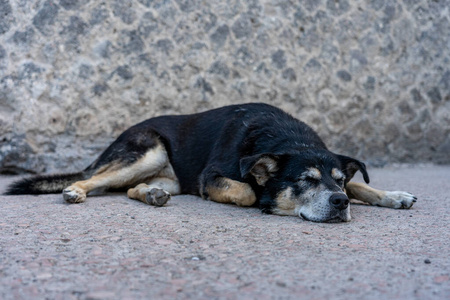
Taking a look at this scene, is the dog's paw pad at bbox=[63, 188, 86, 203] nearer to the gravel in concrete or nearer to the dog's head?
the gravel in concrete

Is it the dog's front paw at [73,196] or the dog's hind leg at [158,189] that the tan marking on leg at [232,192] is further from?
the dog's front paw at [73,196]

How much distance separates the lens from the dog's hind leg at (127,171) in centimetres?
539

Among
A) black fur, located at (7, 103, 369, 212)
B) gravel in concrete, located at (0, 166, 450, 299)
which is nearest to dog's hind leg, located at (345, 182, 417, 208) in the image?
gravel in concrete, located at (0, 166, 450, 299)

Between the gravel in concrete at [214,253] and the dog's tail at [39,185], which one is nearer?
the gravel in concrete at [214,253]

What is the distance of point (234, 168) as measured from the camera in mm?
5008

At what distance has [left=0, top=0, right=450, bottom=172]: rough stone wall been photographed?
7078mm

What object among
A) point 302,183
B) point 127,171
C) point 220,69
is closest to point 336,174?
point 302,183

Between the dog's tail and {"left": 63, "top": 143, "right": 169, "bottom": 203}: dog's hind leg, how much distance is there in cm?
37

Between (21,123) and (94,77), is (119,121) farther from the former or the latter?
(21,123)

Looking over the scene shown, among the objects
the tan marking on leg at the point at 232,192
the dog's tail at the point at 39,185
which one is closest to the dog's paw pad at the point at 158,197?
the tan marking on leg at the point at 232,192

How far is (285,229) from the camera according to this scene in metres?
3.81

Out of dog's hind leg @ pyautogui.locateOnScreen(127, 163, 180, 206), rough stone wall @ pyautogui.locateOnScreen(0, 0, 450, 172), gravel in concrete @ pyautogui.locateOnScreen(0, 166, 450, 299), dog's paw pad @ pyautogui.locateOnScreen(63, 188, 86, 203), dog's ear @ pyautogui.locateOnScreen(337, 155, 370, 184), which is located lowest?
gravel in concrete @ pyautogui.locateOnScreen(0, 166, 450, 299)

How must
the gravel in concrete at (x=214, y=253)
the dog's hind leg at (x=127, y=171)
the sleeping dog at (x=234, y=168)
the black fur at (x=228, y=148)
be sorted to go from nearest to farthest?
the gravel in concrete at (x=214, y=253)
the sleeping dog at (x=234, y=168)
the black fur at (x=228, y=148)
the dog's hind leg at (x=127, y=171)

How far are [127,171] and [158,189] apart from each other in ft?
2.94
